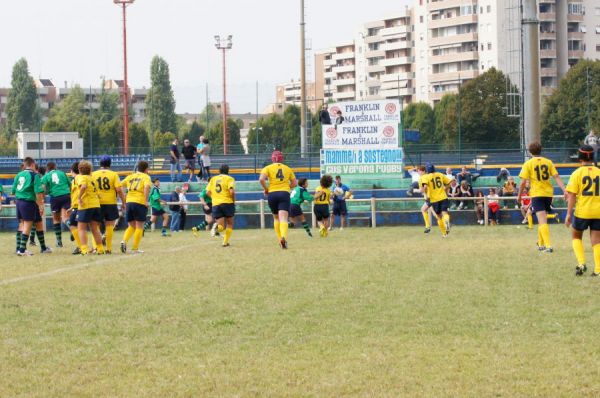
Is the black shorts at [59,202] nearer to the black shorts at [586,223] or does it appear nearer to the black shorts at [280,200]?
the black shorts at [280,200]

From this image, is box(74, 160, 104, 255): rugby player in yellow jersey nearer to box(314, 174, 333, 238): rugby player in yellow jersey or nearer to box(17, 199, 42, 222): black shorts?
box(17, 199, 42, 222): black shorts

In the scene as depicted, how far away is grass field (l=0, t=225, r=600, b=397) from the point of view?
8.09 meters

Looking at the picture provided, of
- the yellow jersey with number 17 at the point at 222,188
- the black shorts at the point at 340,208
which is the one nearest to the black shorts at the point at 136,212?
the yellow jersey with number 17 at the point at 222,188

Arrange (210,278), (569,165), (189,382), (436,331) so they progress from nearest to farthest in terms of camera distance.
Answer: (189,382)
(436,331)
(210,278)
(569,165)

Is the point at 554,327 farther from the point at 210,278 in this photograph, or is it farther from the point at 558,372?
the point at 210,278

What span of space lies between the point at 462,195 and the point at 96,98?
106m

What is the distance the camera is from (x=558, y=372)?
324 inches

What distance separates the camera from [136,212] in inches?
889

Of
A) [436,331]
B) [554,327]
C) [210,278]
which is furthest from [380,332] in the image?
[210,278]

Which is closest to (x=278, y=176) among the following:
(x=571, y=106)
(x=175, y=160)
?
(x=175, y=160)

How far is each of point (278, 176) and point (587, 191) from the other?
8.52 meters

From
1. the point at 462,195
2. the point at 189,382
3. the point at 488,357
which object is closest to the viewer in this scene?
the point at 189,382

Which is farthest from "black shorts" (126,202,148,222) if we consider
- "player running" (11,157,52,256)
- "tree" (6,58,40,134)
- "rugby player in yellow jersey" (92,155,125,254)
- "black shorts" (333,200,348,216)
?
"tree" (6,58,40,134)

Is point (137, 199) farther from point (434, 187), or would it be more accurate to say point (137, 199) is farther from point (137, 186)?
point (434, 187)
